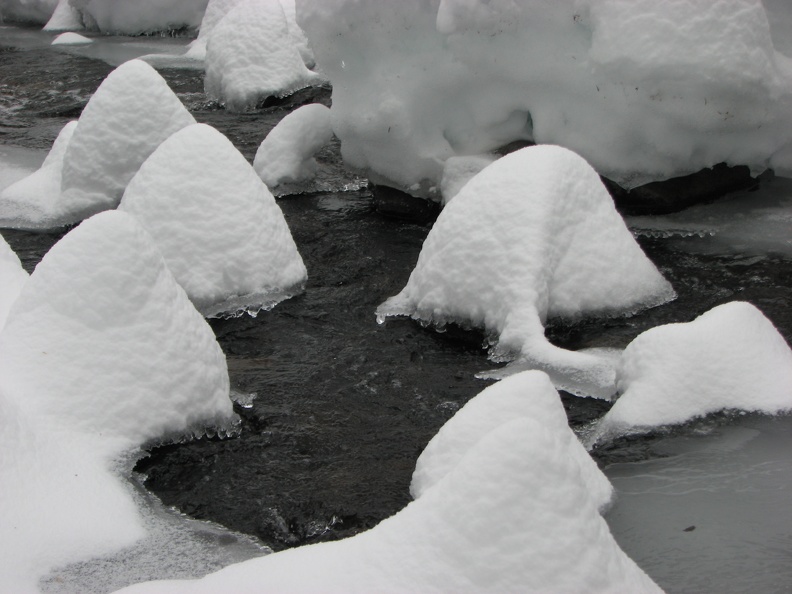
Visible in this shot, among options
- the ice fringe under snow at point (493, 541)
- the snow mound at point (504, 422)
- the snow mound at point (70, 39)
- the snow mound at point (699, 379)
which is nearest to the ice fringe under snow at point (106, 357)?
the snow mound at point (504, 422)

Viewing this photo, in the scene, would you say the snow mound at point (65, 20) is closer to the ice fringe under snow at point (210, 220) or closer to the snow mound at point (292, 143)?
the snow mound at point (292, 143)

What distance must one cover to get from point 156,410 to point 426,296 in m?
2.10

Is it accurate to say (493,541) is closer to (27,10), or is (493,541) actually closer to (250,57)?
(250,57)

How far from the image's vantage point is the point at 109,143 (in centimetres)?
872

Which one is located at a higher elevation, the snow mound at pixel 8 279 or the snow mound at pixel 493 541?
the snow mound at pixel 493 541

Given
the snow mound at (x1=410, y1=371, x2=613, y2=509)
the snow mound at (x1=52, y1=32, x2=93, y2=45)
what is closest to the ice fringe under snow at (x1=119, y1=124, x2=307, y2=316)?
the snow mound at (x1=410, y1=371, x2=613, y2=509)

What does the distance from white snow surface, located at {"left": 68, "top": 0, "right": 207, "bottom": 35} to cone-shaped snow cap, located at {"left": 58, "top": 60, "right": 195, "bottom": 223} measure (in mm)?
10199

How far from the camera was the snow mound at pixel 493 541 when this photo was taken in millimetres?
3248

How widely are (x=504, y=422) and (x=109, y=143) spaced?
5.71 metres

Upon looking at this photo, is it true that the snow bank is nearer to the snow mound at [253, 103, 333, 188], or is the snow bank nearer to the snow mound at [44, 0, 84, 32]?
the snow mound at [44, 0, 84, 32]

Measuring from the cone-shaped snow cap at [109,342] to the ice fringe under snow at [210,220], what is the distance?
1.52 meters

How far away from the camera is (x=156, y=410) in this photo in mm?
5094

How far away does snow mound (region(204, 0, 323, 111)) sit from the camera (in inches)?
490

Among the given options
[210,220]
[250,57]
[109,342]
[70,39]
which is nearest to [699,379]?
[109,342]
